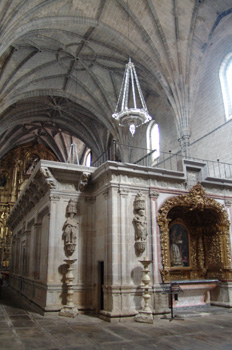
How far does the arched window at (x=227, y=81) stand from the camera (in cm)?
1662

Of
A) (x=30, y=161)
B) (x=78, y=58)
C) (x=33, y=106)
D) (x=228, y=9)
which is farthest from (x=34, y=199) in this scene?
(x=30, y=161)

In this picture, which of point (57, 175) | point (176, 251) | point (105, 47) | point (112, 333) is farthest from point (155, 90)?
point (112, 333)

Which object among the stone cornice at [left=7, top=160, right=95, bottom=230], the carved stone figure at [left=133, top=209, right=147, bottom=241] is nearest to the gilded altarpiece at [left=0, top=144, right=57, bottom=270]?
the stone cornice at [left=7, top=160, right=95, bottom=230]

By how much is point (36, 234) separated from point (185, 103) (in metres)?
11.3

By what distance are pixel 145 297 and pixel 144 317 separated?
0.57 m

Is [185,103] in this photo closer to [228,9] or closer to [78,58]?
[228,9]

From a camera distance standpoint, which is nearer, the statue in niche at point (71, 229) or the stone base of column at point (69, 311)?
the stone base of column at point (69, 311)

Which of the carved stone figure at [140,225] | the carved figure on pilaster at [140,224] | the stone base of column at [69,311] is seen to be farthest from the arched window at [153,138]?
the stone base of column at [69,311]

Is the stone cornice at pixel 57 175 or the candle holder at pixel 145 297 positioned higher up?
the stone cornice at pixel 57 175

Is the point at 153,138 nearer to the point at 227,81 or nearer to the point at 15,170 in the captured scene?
the point at 227,81

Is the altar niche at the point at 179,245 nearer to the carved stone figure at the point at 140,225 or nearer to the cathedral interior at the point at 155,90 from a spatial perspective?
the cathedral interior at the point at 155,90

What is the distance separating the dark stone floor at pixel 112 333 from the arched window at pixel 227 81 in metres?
10.7

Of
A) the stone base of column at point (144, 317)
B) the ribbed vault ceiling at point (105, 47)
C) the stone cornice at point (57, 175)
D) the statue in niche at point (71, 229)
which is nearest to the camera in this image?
the stone base of column at point (144, 317)

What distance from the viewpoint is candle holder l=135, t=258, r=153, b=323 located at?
8.82 meters
